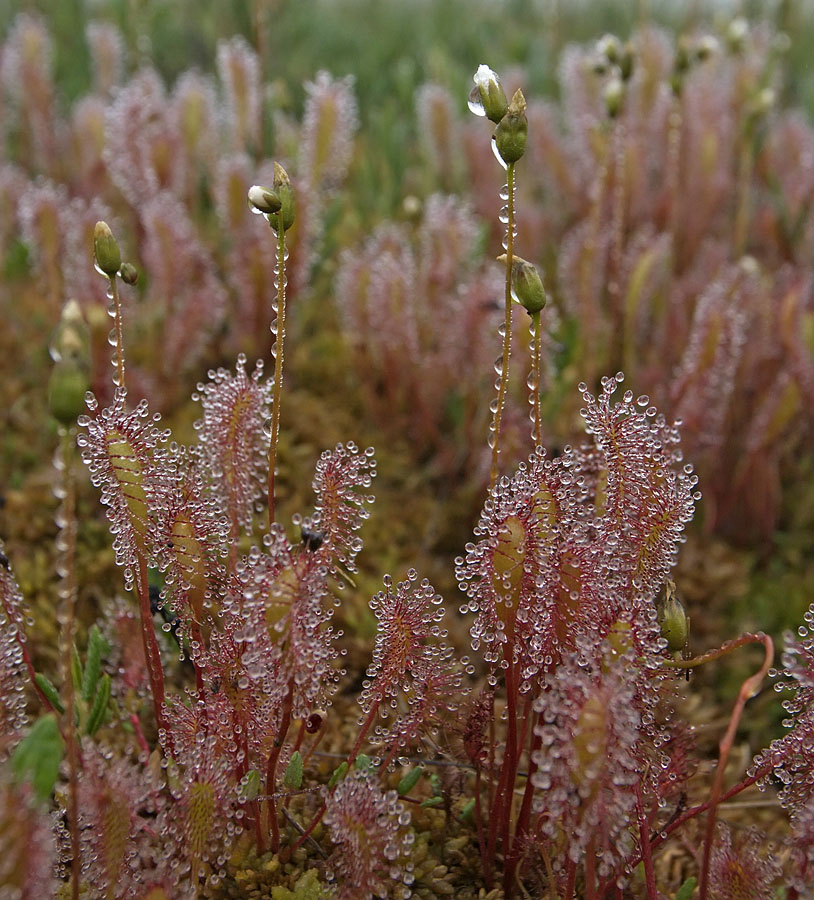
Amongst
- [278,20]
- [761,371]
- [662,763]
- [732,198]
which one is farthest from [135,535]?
[278,20]

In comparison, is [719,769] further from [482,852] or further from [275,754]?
[275,754]

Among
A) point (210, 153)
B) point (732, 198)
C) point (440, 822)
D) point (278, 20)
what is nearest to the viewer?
point (440, 822)

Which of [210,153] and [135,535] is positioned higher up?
[210,153]

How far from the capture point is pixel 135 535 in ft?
3.47

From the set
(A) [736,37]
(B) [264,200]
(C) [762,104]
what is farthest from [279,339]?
(A) [736,37]

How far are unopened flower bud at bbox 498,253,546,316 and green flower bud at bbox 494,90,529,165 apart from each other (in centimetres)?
11

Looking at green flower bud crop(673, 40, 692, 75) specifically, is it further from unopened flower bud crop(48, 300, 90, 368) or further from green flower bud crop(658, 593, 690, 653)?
unopened flower bud crop(48, 300, 90, 368)

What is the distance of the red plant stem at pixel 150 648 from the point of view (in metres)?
1.08

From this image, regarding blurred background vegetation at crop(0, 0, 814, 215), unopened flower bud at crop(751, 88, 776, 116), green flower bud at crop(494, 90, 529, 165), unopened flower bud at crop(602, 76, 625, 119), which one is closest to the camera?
green flower bud at crop(494, 90, 529, 165)

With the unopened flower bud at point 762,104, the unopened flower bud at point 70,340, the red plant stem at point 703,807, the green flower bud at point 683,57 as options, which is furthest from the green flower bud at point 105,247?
the unopened flower bud at point 762,104

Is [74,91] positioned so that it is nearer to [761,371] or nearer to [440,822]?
[761,371]

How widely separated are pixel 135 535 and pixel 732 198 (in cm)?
239

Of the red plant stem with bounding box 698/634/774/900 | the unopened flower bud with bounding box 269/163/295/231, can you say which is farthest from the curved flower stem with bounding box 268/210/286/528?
the red plant stem with bounding box 698/634/774/900

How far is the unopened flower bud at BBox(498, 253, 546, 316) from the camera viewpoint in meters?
1.05
